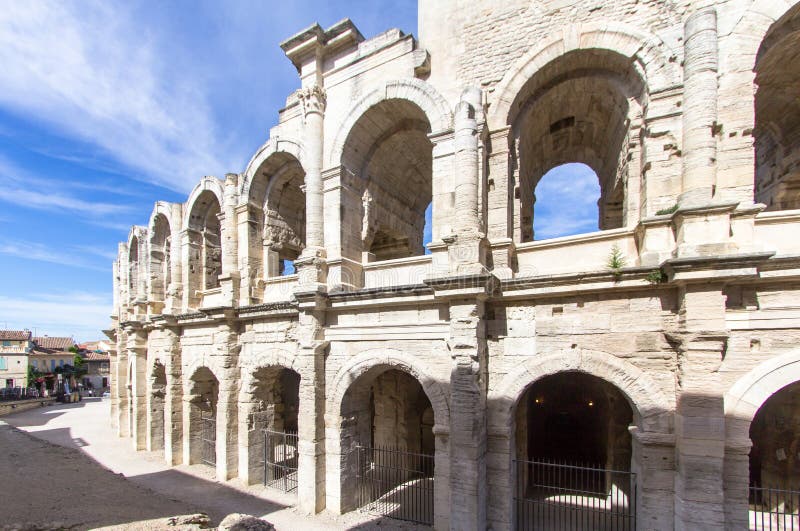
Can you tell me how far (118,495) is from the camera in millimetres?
8031

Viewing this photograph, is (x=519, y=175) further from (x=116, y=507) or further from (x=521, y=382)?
(x=116, y=507)

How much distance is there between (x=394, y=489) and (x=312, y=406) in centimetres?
361

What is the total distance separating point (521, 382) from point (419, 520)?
13.6ft

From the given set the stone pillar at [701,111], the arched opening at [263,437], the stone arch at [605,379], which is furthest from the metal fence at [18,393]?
the stone pillar at [701,111]

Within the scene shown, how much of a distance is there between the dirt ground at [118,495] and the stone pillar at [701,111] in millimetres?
8074

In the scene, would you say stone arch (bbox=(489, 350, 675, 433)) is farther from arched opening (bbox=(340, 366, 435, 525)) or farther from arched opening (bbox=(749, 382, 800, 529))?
arched opening (bbox=(749, 382, 800, 529))

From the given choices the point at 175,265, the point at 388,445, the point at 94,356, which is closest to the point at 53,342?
the point at 94,356

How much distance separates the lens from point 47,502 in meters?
7.64

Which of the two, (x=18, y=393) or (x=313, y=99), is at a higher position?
(x=313, y=99)

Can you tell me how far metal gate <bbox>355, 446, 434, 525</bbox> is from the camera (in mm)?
8320

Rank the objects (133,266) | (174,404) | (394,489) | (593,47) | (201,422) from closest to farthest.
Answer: (593,47)
(394,489)
(201,422)
(174,404)
(133,266)

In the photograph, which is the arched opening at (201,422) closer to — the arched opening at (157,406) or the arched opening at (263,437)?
the arched opening at (263,437)

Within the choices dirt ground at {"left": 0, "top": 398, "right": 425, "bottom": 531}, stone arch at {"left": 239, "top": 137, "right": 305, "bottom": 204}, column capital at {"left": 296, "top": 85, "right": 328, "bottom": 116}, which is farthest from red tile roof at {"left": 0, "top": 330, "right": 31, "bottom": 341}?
column capital at {"left": 296, "top": 85, "right": 328, "bottom": 116}

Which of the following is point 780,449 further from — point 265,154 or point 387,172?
point 265,154
